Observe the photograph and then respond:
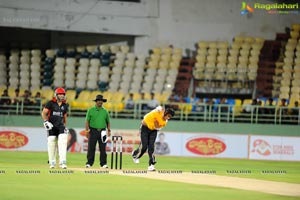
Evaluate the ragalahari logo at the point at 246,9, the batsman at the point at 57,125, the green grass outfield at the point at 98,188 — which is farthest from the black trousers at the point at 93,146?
the ragalahari logo at the point at 246,9

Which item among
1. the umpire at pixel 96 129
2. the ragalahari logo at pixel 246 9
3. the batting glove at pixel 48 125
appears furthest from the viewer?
the ragalahari logo at pixel 246 9

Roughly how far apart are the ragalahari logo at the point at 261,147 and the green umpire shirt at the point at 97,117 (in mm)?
12185

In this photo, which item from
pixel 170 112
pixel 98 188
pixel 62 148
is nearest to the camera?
pixel 98 188

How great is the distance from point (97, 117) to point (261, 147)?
1249 cm

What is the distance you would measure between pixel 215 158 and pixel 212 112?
2797mm

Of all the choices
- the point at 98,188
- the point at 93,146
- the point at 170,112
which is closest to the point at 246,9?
the point at 93,146

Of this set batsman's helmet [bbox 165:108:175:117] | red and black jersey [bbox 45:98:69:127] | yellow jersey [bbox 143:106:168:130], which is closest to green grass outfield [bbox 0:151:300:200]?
red and black jersey [bbox 45:98:69:127]

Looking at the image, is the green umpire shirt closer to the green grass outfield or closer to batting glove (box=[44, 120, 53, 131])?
batting glove (box=[44, 120, 53, 131])

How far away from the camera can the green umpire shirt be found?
Answer: 21.1 metres

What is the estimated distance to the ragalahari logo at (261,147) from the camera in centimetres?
3180

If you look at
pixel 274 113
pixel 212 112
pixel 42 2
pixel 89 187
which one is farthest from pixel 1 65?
pixel 89 187

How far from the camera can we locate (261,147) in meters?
31.9

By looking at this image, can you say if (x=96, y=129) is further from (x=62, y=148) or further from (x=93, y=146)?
(x=62, y=148)

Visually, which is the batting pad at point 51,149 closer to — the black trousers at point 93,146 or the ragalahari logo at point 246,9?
the black trousers at point 93,146
